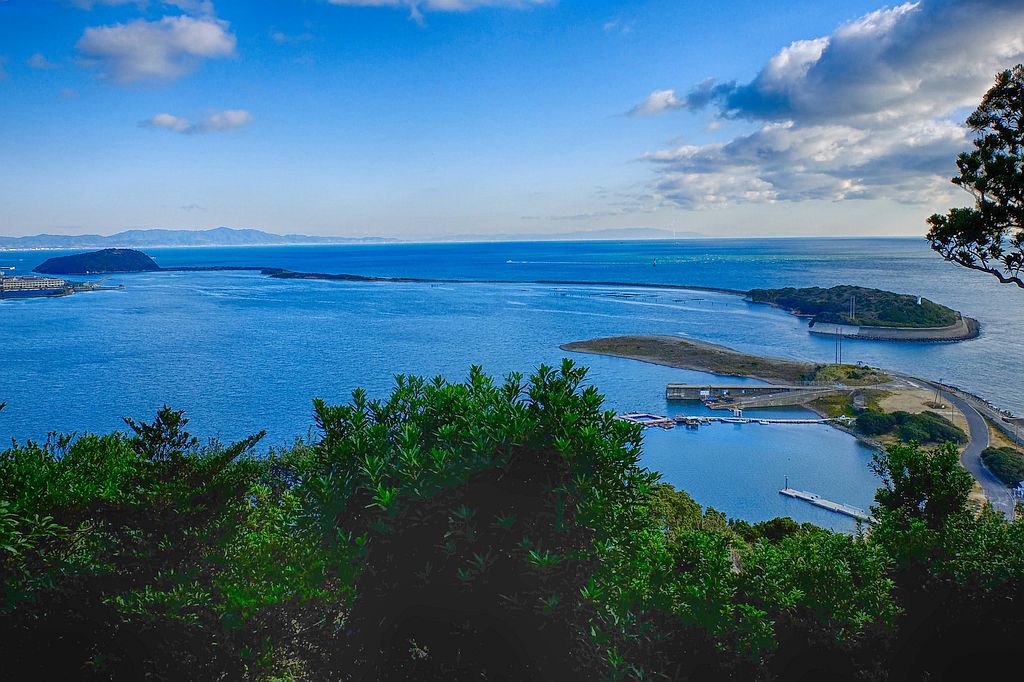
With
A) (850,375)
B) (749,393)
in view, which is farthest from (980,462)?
(850,375)

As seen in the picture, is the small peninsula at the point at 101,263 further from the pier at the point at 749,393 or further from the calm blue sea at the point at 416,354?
the pier at the point at 749,393

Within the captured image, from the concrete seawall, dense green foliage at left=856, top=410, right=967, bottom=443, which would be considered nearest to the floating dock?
dense green foliage at left=856, top=410, right=967, bottom=443

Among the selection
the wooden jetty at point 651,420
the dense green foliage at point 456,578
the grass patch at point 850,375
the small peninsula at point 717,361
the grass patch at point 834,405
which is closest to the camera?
the dense green foliage at point 456,578

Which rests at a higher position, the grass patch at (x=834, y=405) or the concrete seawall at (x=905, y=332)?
the concrete seawall at (x=905, y=332)

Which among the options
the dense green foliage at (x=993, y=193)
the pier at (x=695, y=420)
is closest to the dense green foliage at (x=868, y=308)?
the pier at (x=695, y=420)

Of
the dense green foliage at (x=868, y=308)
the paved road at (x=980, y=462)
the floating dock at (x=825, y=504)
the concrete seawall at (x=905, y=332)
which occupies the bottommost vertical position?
the floating dock at (x=825, y=504)

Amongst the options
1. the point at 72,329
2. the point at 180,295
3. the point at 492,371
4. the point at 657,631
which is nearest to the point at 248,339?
the point at 72,329

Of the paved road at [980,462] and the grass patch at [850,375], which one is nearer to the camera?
the paved road at [980,462]
